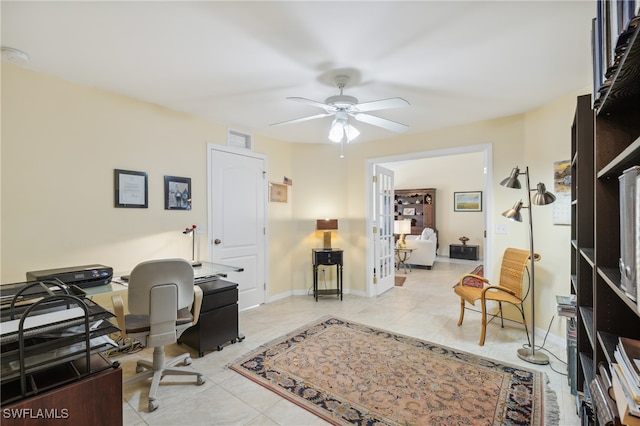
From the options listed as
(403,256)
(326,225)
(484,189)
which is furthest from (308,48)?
(403,256)

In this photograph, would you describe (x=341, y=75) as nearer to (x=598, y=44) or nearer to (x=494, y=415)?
(x=598, y=44)

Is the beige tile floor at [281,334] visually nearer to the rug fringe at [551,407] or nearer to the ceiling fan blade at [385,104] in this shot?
the rug fringe at [551,407]

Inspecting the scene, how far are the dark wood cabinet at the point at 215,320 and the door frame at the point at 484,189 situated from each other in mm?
2348

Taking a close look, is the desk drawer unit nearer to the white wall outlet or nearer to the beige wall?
the beige wall

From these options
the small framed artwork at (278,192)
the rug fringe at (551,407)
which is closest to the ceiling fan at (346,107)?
the small framed artwork at (278,192)

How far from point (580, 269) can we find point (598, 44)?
126 centimetres

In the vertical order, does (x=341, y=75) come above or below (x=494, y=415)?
above

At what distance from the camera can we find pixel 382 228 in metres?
4.94

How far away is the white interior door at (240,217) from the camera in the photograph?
372cm

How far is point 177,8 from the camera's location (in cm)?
166

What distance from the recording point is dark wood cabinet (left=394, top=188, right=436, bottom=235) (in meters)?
8.63

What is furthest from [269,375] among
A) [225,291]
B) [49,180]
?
[49,180]

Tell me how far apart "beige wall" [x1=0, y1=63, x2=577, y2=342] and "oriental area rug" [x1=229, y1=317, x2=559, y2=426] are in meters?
1.27

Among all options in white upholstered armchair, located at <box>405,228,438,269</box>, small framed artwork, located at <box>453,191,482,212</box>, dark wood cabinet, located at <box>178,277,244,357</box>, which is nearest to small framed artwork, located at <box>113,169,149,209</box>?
dark wood cabinet, located at <box>178,277,244,357</box>
